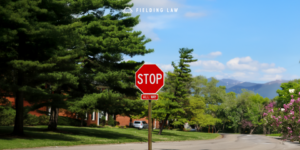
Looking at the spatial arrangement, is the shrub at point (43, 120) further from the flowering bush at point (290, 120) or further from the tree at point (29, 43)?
the flowering bush at point (290, 120)

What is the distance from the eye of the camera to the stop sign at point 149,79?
8.75 metres

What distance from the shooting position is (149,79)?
353 inches

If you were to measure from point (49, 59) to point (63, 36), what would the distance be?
2.17 metres

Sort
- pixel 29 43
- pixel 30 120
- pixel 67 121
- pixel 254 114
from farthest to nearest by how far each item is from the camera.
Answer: pixel 254 114, pixel 67 121, pixel 30 120, pixel 29 43

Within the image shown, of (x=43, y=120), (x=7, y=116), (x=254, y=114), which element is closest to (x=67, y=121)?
(x=43, y=120)

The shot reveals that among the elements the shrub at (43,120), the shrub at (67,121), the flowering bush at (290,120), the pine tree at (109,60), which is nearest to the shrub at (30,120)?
the shrub at (43,120)

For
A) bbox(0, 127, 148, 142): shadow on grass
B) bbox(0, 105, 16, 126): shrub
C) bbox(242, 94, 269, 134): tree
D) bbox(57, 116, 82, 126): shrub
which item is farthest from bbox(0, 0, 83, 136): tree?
bbox(242, 94, 269, 134): tree

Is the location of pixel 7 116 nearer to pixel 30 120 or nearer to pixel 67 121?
pixel 30 120

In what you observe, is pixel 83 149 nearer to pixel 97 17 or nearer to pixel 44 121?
pixel 97 17

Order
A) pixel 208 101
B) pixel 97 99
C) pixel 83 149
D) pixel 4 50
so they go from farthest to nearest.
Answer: pixel 208 101, pixel 97 99, pixel 4 50, pixel 83 149

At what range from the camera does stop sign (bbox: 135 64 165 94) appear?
28.7ft

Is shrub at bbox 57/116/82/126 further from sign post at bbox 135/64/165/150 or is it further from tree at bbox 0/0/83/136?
sign post at bbox 135/64/165/150

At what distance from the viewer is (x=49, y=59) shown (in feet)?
66.3

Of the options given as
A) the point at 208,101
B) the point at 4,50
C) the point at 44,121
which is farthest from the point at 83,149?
the point at 208,101
